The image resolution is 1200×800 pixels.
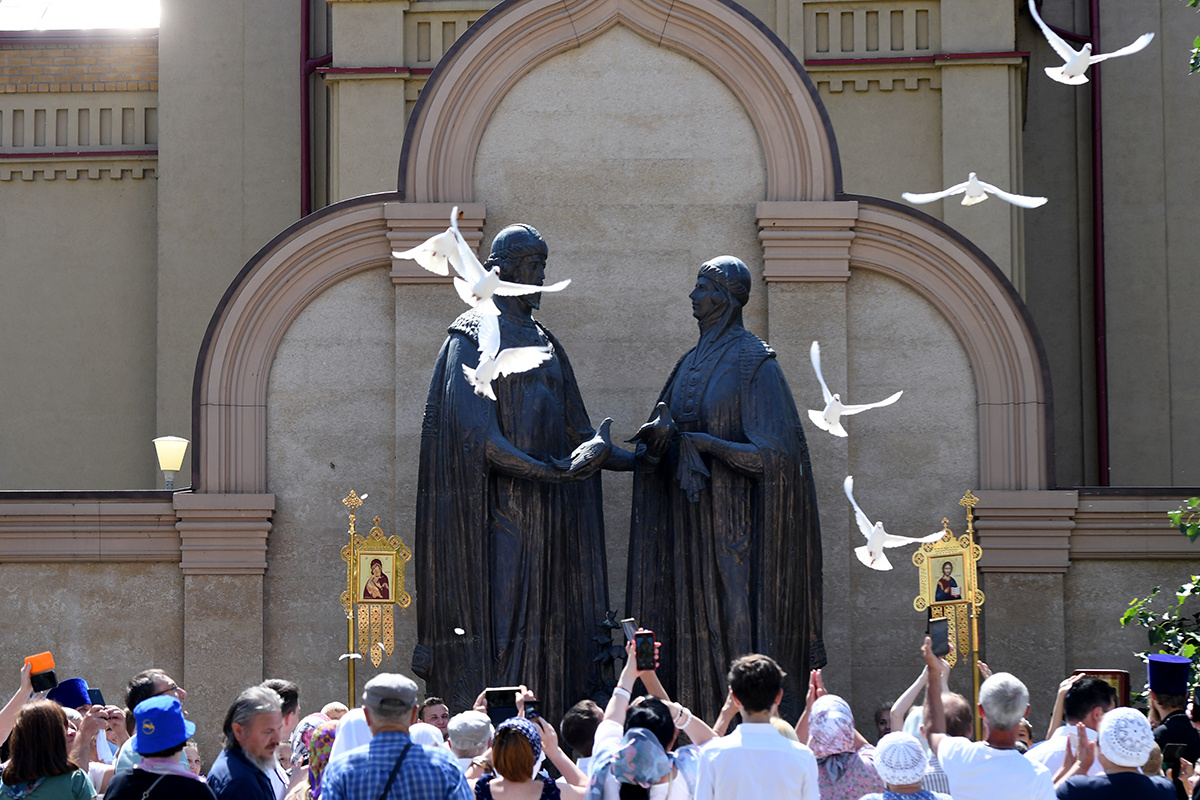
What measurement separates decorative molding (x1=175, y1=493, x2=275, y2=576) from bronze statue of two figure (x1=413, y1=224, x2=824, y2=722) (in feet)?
6.91

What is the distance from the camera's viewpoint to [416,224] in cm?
1279

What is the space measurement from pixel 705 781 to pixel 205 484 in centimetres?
686

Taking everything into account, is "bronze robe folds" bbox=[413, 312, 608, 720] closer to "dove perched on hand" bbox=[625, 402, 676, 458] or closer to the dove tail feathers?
"dove perched on hand" bbox=[625, 402, 676, 458]

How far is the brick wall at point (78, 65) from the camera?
1866 centimetres

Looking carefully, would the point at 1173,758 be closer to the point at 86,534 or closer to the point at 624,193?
the point at 624,193

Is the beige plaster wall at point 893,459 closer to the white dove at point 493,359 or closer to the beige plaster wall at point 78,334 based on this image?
the white dove at point 493,359

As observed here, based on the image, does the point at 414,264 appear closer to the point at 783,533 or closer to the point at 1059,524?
the point at 783,533

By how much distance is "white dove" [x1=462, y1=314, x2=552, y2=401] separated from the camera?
991 centimetres

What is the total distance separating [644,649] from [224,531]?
5129 millimetres

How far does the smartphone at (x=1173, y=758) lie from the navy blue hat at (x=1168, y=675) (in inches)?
28.8

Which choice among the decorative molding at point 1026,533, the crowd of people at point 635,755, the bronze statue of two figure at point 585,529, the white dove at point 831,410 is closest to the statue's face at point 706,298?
the bronze statue of two figure at point 585,529

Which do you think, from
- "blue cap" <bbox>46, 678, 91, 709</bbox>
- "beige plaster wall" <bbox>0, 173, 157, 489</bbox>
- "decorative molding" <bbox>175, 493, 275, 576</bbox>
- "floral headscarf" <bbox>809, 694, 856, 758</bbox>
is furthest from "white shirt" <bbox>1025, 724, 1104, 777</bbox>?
"beige plaster wall" <bbox>0, 173, 157, 489</bbox>

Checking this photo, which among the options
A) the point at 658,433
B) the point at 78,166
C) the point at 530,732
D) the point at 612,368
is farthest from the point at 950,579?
the point at 78,166

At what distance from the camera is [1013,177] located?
53.6 feet
